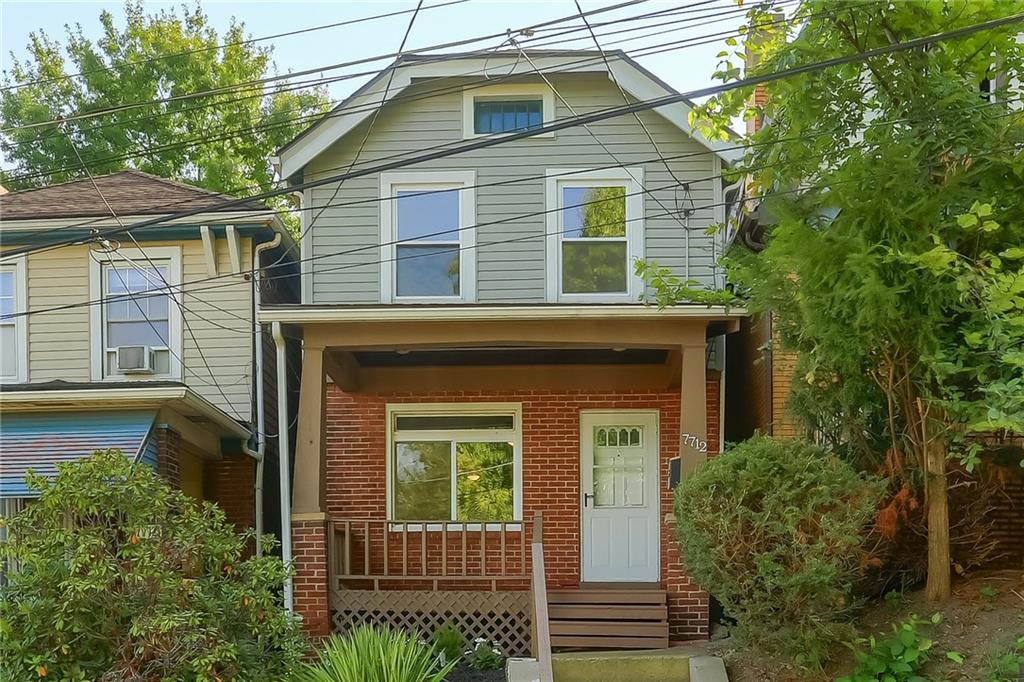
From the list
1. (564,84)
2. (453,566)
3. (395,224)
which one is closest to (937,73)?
(564,84)

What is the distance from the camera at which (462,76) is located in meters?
12.5

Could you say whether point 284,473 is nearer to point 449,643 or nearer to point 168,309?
point 449,643

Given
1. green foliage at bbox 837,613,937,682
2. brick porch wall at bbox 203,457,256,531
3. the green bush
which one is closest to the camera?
green foliage at bbox 837,613,937,682

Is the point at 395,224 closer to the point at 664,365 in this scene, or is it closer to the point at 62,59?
the point at 664,365

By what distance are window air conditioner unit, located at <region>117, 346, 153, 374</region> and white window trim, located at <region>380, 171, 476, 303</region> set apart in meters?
3.15

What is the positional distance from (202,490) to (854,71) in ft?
30.3

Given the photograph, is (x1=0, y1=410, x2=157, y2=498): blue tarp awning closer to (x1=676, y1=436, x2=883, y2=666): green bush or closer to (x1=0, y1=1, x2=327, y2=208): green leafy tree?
(x1=676, y1=436, x2=883, y2=666): green bush

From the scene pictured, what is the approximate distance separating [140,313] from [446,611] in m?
5.67

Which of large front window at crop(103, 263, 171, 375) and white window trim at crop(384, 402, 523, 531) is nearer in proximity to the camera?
white window trim at crop(384, 402, 523, 531)

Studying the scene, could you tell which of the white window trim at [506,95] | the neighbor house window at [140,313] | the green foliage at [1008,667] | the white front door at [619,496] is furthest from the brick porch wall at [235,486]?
the green foliage at [1008,667]

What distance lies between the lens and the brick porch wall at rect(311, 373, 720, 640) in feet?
42.0

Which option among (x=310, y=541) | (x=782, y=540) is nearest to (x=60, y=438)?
(x=310, y=541)

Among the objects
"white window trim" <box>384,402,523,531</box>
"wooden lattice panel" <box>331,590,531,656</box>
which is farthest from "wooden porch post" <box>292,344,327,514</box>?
"white window trim" <box>384,402,523,531</box>

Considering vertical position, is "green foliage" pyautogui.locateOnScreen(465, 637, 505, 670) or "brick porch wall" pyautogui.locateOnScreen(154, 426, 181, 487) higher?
"brick porch wall" pyautogui.locateOnScreen(154, 426, 181, 487)
